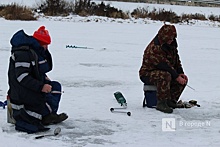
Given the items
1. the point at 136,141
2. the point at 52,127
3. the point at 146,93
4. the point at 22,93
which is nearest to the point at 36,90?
the point at 22,93

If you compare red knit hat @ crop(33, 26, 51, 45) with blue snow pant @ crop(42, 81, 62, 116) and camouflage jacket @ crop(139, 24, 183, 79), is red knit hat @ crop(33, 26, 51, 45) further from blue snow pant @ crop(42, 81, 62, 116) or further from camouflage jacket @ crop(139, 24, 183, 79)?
camouflage jacket @ crop(139, 24, 183, 79)

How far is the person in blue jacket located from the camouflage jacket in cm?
159

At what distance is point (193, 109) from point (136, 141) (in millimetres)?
1799

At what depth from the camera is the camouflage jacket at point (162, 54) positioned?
247 inches

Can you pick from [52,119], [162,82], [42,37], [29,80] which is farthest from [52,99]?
[162,82]

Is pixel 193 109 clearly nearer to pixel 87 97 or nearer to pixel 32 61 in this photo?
pixel 87 97

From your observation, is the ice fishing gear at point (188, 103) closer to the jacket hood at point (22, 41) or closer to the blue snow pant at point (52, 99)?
the blue snow pant at point (52, 99)

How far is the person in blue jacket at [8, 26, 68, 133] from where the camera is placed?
16.3ft

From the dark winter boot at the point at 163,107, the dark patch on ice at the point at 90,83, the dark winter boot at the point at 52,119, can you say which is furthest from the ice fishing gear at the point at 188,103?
the dark winter boot at the point at 52,119

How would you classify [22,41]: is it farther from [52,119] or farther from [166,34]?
[166,34]

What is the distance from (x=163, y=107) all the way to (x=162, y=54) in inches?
27.6

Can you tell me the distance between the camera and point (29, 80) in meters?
4.95

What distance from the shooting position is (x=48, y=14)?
25953 millimetres

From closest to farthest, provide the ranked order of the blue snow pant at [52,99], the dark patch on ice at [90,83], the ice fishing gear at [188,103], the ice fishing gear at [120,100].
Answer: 1. the blue snow pant at [52,99]
2. the ice fishing gear at [120,100]
3. the ice fishing gear at [188,103]
4. the dark patch on ice at [90,83]
